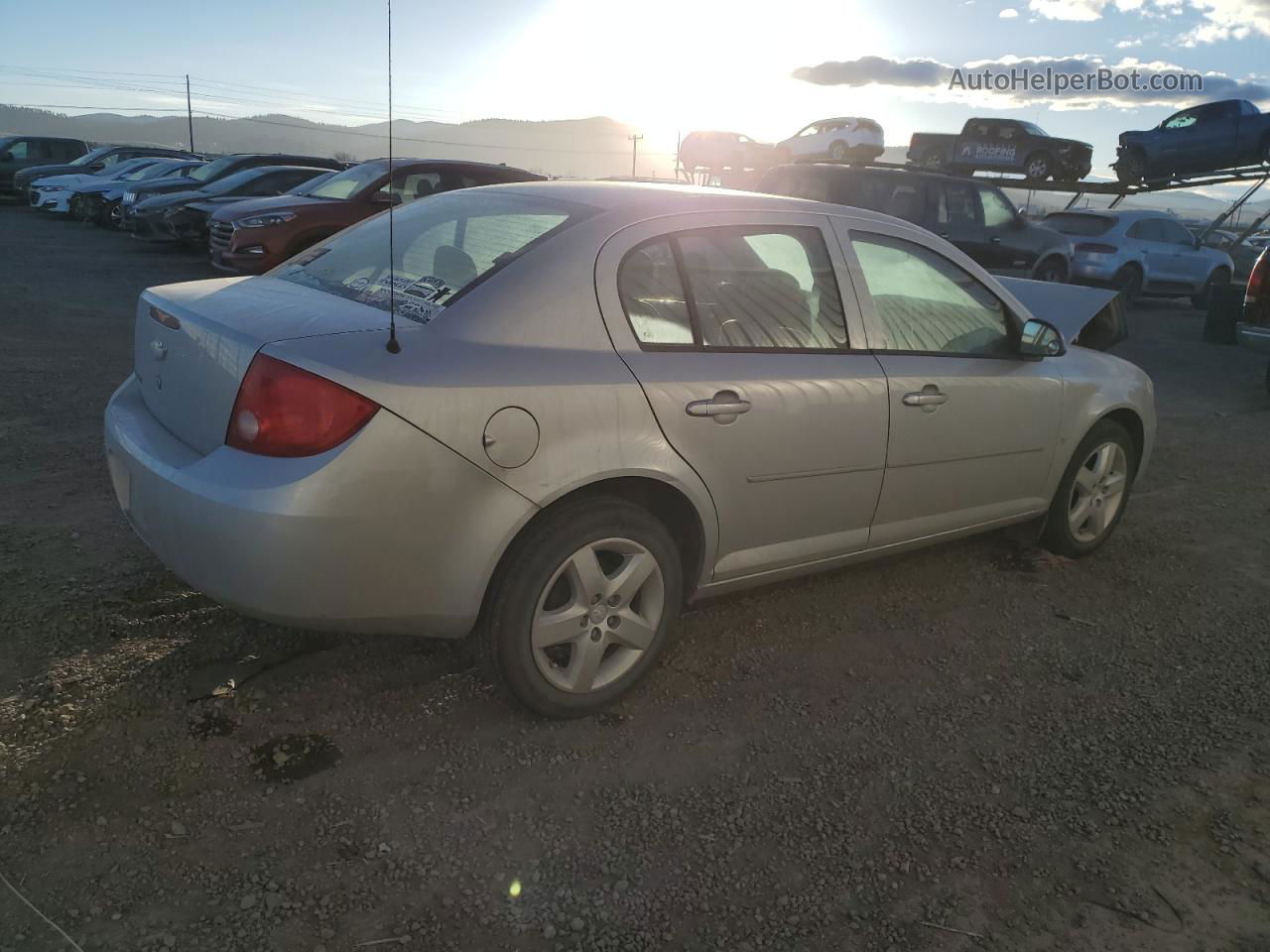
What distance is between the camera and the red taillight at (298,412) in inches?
96.3

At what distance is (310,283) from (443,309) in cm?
76

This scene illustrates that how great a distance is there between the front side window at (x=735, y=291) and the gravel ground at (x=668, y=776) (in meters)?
1.17

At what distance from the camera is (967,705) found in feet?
10.8

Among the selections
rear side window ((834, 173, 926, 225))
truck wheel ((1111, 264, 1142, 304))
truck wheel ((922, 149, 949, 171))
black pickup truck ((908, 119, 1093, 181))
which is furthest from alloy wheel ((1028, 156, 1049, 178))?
rear side window ((834, 173, 926, 225))

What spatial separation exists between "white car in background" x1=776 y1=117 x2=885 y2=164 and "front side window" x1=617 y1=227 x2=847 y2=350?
2352 cm

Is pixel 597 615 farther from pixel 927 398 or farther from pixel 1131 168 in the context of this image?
pixel 1131 168

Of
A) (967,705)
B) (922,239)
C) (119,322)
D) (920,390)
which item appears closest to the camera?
(967,705)

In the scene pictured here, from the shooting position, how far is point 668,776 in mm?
2797

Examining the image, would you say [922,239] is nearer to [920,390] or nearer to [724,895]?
[920,390]

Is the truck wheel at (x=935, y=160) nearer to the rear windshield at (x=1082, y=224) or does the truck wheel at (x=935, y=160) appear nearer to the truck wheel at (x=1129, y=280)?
the rear windshield at (x=1082, y=224)

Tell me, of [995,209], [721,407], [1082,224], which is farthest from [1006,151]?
[721,407]

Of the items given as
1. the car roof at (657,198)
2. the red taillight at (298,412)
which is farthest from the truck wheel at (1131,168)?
the red taillight at (298,412)

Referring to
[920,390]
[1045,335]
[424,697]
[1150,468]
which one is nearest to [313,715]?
[424,697]

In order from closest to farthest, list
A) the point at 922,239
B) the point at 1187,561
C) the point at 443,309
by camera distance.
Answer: the point at 443,309 < the point at 922,239 < the point at 1187,561
